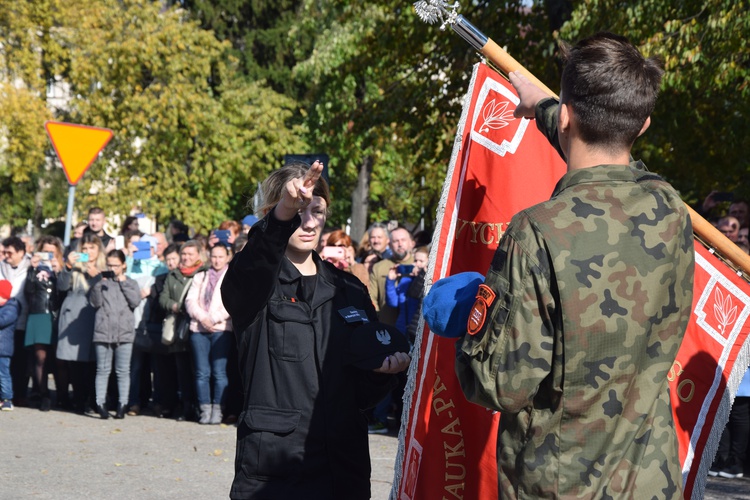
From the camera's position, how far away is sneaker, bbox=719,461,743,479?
8453mm

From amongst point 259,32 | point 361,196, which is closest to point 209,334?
point 361,196

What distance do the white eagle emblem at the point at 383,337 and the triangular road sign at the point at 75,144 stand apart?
9.61 meters

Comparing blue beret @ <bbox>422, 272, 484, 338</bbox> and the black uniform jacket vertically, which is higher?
blue beret @ <bbox>422, 272, 484, 338</bbox>

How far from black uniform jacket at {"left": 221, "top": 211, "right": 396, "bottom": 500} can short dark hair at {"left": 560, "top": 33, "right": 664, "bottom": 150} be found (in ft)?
4.08

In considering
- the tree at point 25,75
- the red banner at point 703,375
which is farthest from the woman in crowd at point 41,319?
the tree at point 25,75

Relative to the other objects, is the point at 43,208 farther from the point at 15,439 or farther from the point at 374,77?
the point at 15,439

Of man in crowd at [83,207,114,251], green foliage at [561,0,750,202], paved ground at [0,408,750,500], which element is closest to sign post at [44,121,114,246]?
man in crowd at [83,207,114,251]

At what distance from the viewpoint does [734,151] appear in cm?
1352

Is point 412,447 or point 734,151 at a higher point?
point 734,151

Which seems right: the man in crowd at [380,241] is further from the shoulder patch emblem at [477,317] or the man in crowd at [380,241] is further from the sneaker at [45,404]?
the shoulder patch emblem at [477,317]

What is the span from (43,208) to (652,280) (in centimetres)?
3724

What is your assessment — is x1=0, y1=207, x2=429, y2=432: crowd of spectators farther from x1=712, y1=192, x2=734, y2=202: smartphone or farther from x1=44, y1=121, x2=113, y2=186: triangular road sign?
x1=712, y1=192, x2=734, y2=202: smartphone

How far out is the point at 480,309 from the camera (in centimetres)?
254

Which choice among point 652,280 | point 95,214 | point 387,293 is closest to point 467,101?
point 652,280
